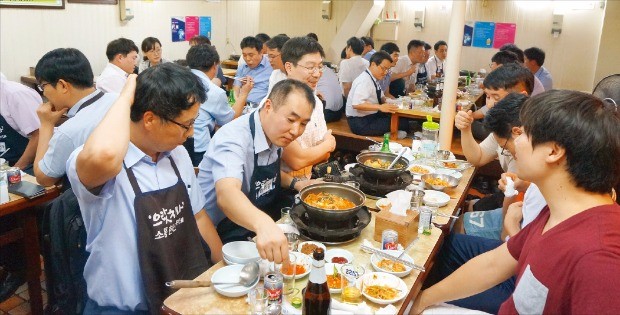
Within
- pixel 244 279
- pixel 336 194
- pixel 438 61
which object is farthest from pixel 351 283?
pixel 438 61

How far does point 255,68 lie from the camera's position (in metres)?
7.11

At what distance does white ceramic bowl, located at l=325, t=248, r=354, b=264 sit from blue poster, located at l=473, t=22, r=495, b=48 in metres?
10.3

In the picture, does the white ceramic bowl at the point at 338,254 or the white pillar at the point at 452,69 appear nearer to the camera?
the white ceramic bowl at the point at 338,254

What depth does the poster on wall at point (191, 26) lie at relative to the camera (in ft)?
33.0

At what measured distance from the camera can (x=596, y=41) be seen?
10.3m

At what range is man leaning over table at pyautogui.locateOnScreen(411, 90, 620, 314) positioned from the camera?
1.50 m

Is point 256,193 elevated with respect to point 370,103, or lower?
lower

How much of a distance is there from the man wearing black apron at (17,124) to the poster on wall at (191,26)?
6187mm

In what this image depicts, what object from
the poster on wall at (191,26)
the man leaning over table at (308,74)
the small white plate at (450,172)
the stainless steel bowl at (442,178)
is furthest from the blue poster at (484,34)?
the stainless steel bowl at (442,178)

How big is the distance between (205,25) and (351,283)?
9529 millimetres

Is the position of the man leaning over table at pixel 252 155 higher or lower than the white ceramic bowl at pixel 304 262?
higher

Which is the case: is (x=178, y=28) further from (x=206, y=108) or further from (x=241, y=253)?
(x=241, y=253)

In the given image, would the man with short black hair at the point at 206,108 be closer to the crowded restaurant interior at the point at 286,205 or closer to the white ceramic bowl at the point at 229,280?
the crowded restaurant interior at the point at 286,205

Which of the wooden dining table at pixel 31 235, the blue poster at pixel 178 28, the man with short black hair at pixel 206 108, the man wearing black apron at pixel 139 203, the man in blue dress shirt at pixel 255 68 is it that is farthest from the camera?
the blue poster at pixel 178 28
